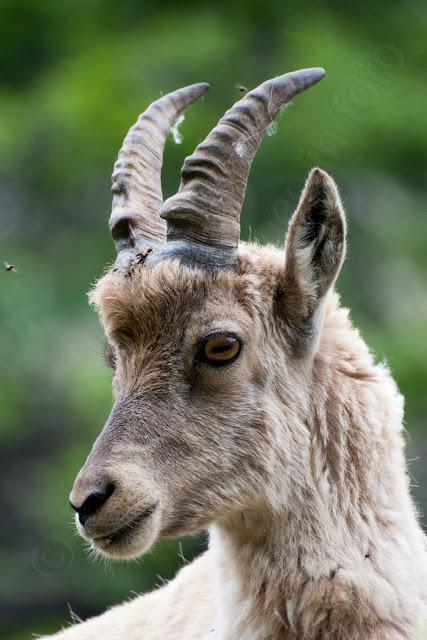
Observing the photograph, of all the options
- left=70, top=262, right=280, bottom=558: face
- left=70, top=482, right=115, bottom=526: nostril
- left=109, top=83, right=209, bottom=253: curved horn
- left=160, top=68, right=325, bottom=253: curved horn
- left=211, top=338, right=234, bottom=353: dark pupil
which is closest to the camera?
left=70, top=482, right=115, bottom=526: nostril

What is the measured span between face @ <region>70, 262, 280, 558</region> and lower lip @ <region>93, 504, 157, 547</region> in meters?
0.01

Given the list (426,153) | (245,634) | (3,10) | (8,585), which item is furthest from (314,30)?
(245,634)

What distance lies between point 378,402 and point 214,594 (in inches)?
59.9

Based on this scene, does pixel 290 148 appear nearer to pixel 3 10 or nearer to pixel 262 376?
pixel 3 10

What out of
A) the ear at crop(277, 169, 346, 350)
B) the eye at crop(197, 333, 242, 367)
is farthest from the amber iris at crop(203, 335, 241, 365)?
the ear at crop(277, 169, 346, 350)

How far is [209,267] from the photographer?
21.6 feet

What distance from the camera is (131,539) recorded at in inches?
243

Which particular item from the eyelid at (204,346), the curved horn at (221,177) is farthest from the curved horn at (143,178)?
the eyelid at (204,346)

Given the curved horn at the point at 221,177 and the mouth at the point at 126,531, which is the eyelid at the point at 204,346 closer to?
the curved horn at the point at 221,177

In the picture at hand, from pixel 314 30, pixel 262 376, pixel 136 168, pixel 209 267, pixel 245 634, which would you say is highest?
pixel 314 30

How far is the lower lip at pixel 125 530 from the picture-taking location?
20.2ft

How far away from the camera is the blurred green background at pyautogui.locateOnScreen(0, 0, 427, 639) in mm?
21141

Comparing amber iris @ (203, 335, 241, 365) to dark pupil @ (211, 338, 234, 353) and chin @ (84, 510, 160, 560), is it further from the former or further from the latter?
chin @ (84, 510, 160, 560)

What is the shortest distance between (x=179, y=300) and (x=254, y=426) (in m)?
0.79
